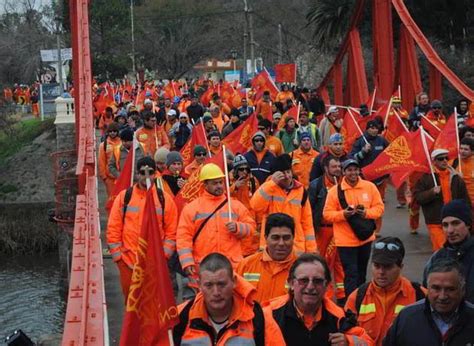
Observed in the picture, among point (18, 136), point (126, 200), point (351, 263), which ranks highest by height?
point (18, 136)

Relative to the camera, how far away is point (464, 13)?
33.7m

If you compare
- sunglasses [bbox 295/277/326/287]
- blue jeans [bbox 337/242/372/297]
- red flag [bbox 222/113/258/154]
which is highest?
red flag [bbox 222/113/258/154]

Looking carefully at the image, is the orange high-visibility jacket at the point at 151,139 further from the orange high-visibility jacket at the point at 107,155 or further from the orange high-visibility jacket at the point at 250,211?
the orange high-visibility jacket at the point at 250,211

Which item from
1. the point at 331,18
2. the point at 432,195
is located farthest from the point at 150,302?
the point at 331,18

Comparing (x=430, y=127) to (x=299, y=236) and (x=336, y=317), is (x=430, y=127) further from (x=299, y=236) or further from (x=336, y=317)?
(x=336, y=317)

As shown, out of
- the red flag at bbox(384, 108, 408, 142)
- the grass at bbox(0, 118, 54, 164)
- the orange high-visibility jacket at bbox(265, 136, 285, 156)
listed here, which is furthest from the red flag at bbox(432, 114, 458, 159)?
the grass at bbox(0, 118, 54, 164)

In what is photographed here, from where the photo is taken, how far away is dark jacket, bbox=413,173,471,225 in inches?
366

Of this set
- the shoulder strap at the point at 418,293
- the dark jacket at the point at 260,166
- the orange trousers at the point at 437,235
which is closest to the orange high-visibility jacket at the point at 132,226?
the orange trousers at the point at 437,235

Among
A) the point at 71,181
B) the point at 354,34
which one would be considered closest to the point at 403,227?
the point at 71,181

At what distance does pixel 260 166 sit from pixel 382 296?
583 cm

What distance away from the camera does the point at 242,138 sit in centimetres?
1405

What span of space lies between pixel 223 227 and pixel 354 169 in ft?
5.17

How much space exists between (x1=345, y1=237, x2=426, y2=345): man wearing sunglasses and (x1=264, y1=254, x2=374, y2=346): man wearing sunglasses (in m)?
0.60

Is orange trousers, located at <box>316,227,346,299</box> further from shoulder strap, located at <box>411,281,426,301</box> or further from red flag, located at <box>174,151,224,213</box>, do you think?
shoulder strap, located at <box>411,281,426,301</box>
